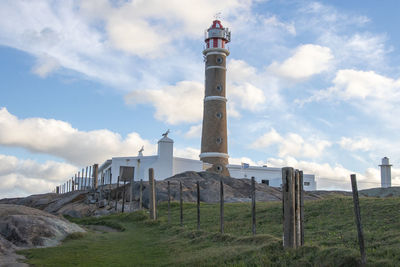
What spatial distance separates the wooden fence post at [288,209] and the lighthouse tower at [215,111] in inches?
1239

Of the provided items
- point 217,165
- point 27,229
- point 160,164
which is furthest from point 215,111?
point 27,229

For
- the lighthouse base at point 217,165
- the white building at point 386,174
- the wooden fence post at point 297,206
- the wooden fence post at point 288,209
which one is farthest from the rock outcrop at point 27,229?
the white building at point 386,174

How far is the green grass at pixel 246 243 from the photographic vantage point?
30.9 ft

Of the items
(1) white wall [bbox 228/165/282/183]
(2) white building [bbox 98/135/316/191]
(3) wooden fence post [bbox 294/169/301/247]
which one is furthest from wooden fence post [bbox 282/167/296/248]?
(1) white wall [bbox 228/165/282/183]

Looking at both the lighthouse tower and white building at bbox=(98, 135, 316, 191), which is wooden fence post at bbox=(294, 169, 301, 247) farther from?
the lighthouse tower

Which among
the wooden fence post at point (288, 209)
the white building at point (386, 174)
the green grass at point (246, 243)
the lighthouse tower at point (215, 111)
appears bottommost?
the green grass at point (246, 243)

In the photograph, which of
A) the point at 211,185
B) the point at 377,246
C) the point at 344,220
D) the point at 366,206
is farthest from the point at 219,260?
the point at 211,185

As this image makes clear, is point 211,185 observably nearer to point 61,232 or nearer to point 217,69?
point 217,69

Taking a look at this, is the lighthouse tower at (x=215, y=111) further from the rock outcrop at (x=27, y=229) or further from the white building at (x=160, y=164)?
the rock outcrop at (x=27, y=229)

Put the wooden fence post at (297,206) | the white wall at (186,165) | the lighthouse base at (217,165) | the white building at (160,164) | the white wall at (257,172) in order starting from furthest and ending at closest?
the white wall at (257,172) → the lighthouse base at (217,165) → the white wall at (186,165) → the white building at (160,164) → the wooden fence post at (297,206)

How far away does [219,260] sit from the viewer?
33.3ft

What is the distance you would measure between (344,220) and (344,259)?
262 inches

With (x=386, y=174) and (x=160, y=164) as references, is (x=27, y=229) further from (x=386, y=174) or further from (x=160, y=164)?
(x=386, y=174)

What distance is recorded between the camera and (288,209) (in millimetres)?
Answer: 10750
